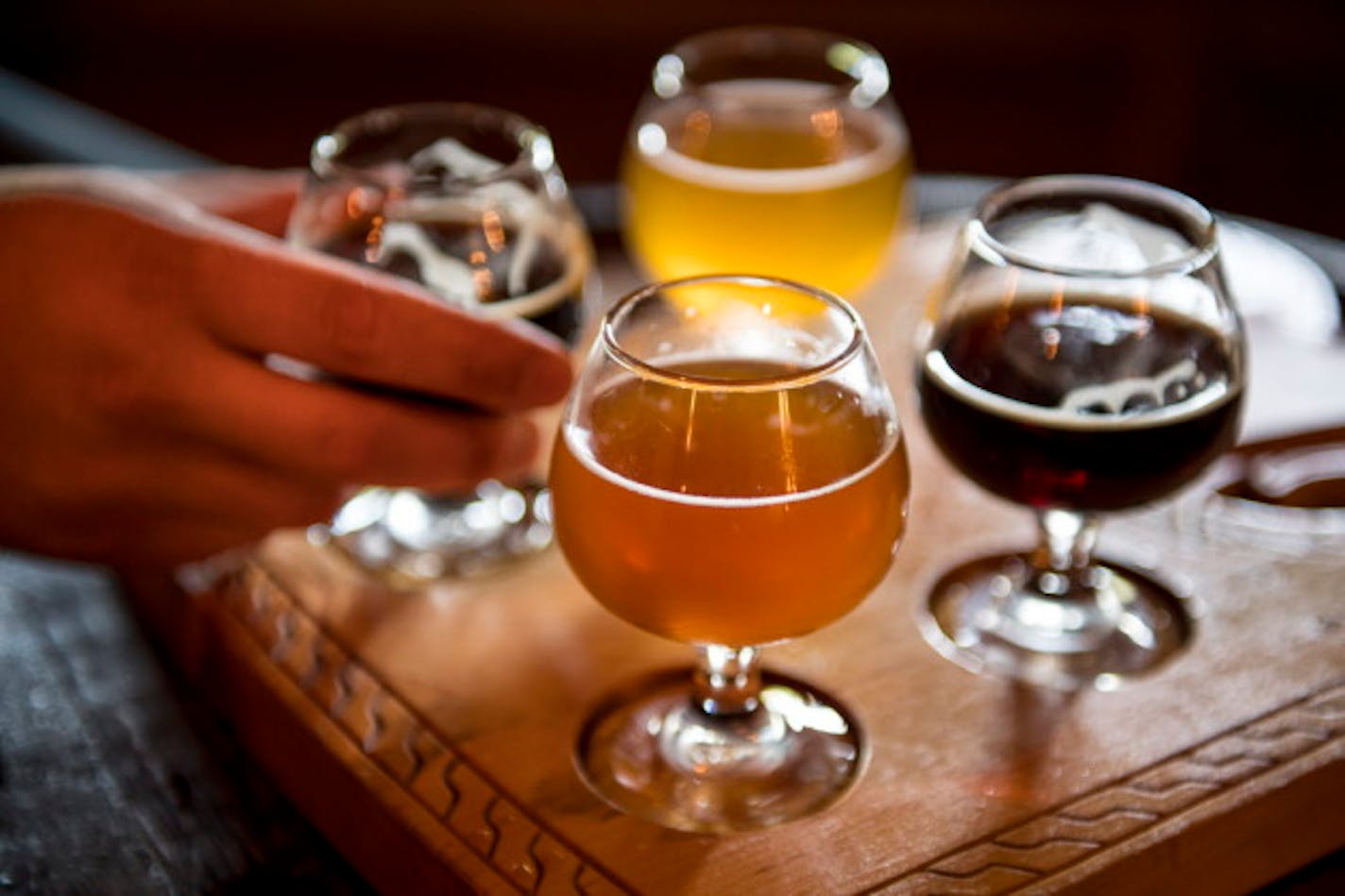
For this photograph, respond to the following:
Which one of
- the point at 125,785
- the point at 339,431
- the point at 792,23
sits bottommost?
the point at 792,23

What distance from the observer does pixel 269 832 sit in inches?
43.9

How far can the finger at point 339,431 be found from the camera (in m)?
1.16

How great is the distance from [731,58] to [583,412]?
2.60 feet

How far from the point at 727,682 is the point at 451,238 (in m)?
0.42

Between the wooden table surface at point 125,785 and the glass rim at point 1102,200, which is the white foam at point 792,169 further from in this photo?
the wooden table surface at point 125,785

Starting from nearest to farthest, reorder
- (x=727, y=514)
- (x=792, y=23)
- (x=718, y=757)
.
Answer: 1. (x=727, y=514)
2. (x=718, y=757)
3. (x=792, y=23)

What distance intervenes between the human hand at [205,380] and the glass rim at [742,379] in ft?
0.42

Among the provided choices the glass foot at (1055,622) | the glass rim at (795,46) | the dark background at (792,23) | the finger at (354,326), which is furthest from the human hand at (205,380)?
the dark background at (792,23)

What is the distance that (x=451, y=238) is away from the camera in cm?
131

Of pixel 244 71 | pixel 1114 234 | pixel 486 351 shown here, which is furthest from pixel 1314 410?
pixel 244 71

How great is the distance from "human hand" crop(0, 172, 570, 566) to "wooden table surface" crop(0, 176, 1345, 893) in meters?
0.10

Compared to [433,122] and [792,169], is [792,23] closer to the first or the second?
[792,169]

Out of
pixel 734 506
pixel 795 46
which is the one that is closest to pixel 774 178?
pixel 795 46

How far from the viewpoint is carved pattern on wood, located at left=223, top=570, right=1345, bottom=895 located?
1.00 m
